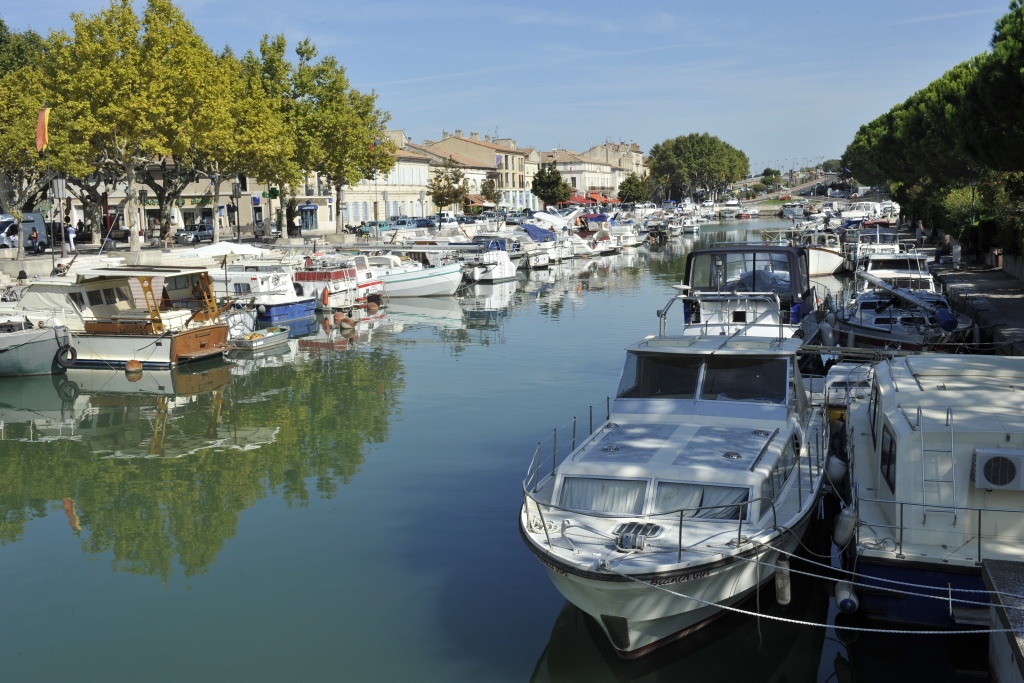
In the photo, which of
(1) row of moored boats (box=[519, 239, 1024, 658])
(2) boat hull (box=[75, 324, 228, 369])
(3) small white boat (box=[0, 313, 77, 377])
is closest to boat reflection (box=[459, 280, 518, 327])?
(2) boat hull (box=[75, 324, 228, 369])

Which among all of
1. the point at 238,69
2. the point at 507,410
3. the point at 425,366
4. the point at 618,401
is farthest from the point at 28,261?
the point at 618,401

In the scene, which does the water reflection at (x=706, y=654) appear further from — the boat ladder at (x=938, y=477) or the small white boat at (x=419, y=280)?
the small white boat at (x=419, y=280)

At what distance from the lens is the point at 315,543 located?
49.0 feet

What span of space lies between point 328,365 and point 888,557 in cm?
2166

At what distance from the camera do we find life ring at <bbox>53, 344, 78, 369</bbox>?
28.0m

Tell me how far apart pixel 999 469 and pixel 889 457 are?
4.77ft

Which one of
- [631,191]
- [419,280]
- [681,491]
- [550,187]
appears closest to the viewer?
[681,491]

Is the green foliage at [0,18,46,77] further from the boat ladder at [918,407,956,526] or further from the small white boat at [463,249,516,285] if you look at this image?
the boat ladder at [918,407,956,526]

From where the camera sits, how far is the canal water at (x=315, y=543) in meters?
11.2

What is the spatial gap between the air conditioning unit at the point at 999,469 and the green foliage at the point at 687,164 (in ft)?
544

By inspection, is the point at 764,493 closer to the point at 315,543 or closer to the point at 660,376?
the point at 660,376

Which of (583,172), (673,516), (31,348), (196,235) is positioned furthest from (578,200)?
(673,516)

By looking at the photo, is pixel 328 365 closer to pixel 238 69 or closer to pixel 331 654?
pixel 331 654

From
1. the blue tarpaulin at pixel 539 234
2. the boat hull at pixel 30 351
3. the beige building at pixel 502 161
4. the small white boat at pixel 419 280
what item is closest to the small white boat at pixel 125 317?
the boat hull at pixel 30 351
